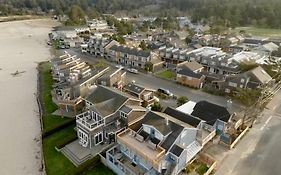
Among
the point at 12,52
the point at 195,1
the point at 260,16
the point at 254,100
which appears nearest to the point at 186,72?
the point at 254,100

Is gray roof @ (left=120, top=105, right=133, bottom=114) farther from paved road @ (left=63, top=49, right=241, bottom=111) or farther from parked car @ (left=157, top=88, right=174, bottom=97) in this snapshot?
paved road @ (left=63, top=49, right=241, bottom=111)

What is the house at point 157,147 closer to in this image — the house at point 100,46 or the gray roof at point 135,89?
the gray roof at point 135,89

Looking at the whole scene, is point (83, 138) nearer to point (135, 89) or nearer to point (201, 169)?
point (135, 89)

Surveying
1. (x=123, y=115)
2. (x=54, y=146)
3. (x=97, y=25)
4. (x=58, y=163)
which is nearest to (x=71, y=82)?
(x=54, y=146)

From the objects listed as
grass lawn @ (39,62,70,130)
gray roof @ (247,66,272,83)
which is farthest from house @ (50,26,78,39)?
gray roof @ (247,66,272,83)

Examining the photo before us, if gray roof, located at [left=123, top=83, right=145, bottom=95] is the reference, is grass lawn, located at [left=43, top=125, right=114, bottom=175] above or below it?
below

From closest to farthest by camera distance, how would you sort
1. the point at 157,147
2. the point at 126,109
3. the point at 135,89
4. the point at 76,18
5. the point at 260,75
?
the point at 157,147, the point at 126,109, the point at 135,89, the point at 260,75, the point at 76,18
